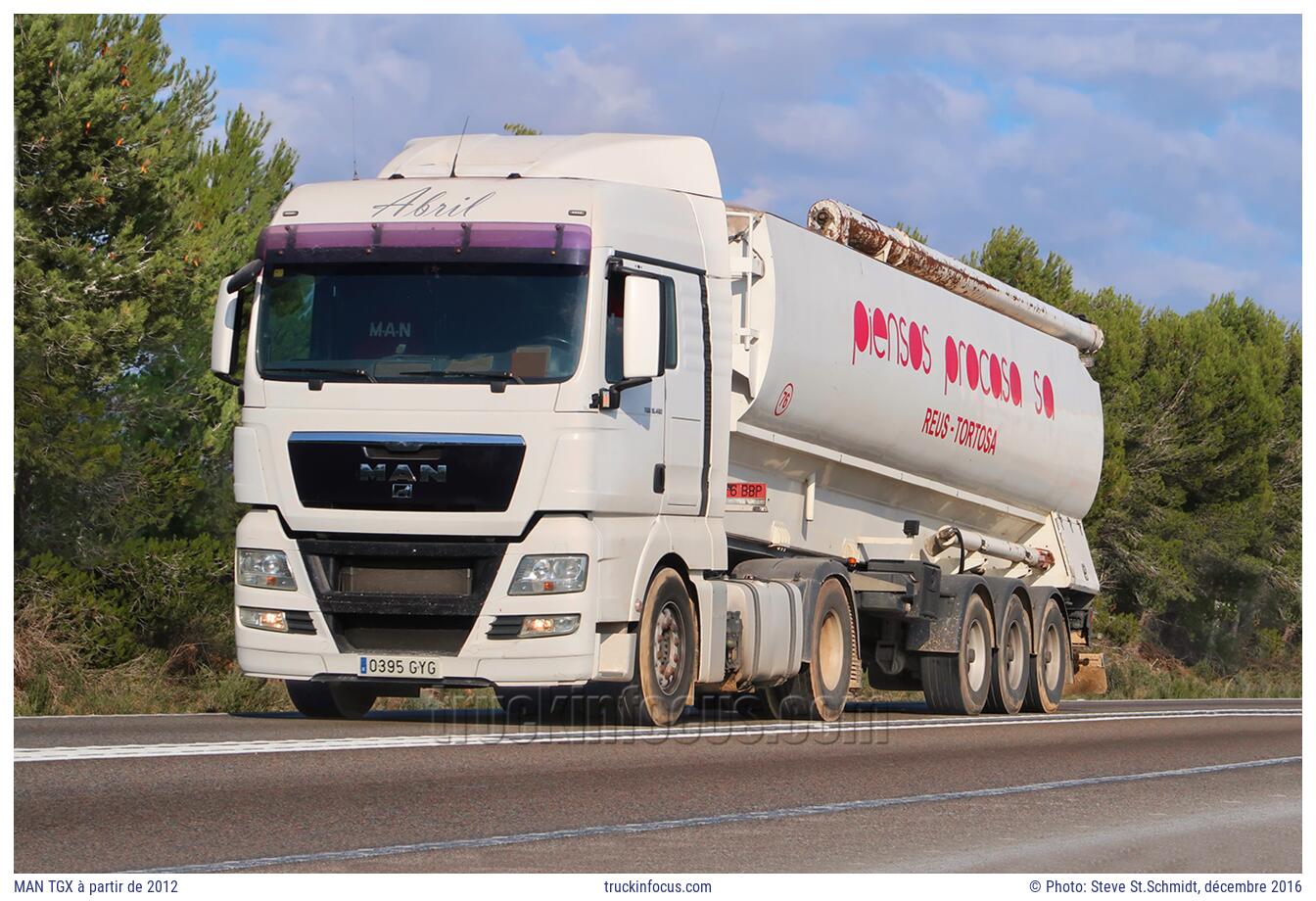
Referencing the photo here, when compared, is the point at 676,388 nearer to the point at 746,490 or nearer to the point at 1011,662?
the point at 746,490

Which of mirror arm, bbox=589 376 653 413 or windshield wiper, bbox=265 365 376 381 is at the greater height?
windshield wiper, bbox=265 365 376 381

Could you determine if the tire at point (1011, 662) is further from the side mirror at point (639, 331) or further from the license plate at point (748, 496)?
the side mirror at point (639, 331)

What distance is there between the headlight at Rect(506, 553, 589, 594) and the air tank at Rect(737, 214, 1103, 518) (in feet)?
9.42

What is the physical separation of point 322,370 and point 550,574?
1.90 metres

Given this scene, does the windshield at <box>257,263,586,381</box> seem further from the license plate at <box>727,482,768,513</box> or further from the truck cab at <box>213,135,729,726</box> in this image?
the license plate at <box>727,482,768,513</box>

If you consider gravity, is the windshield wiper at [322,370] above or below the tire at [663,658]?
above

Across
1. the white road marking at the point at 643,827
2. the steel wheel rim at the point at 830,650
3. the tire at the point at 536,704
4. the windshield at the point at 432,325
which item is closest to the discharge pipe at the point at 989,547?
the steel wheel rim at the point at 830,650

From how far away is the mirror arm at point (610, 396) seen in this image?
39.8 feet

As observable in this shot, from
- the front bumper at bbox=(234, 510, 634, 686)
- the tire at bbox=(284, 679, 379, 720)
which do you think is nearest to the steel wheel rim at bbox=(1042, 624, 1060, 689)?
the tire at bbox=(284, 679, 379, 720)

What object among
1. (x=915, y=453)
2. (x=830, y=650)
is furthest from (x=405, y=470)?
(x=915, y=453)

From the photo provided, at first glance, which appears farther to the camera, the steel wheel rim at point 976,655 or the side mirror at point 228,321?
Result: the steel wheel rim at point 976,655

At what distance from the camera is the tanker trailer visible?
48.9 feet

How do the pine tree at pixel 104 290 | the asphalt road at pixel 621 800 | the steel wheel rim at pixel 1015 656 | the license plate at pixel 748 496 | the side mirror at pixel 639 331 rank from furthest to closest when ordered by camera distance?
the pine tree at pixel 104 290, the steel wheel rim at pixel 1015 656, the license plate at pixel 748 496, the side mirror at pixel 639 331, the asphalt road at pixel 621 800

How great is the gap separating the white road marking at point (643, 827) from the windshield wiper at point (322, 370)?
A: 4635mm
